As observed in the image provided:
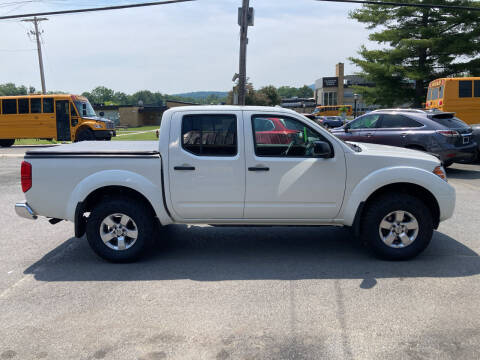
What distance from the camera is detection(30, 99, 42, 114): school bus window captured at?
22234 mm

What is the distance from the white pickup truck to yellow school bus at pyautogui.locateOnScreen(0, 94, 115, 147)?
17.7 metres

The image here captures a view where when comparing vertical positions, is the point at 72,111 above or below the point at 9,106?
Answer: below

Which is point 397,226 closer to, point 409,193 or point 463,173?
point 409,193

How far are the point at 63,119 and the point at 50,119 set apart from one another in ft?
2.49

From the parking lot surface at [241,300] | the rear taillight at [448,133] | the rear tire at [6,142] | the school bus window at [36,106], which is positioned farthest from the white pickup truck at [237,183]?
the rear tire at [6,142]

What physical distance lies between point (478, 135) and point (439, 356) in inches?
436

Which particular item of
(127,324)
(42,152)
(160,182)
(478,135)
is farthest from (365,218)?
(478,135)

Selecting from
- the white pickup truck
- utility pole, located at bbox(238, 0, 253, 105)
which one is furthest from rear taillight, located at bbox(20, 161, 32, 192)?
utility pole, located at bbox(238, 0, 253, 105)

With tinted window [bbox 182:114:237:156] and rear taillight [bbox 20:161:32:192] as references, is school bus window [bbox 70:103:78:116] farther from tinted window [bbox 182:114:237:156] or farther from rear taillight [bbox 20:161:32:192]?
tinted window [bbox 182:114:237:156]

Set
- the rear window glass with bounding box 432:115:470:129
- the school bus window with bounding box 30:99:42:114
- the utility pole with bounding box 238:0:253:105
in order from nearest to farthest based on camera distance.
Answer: the rear window glass with bounding box 432:115:470:129, the utility pole with bounding box 238:0:253:105, the school bus window with bounding box 30:99:42:114

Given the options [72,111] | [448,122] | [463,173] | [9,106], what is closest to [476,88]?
[463,173]

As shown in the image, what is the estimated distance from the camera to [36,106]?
2231 cm

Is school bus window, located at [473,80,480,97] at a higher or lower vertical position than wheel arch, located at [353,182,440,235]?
higher

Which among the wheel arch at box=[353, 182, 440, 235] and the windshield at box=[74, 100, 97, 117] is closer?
the wheel arch at box=[353, 182, 440, 235]
